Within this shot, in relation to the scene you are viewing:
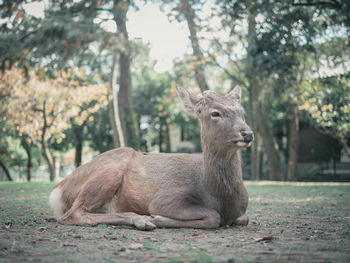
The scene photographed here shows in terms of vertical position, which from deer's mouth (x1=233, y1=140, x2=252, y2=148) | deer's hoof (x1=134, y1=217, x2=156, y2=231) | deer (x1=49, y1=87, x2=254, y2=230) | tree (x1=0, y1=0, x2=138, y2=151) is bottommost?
deer's hoof (x1=134, y1=217, x2=156, y2=231)

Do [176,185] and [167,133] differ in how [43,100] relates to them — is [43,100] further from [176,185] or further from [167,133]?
[167,133]

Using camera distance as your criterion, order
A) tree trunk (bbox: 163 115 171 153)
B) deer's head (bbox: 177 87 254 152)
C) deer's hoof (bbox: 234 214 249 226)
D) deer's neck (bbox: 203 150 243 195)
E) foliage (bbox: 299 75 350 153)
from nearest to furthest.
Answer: deer's head (bbox: 177 87 254 152) < deer's neck (bbox: 203 150 243 195) < deer's hoof (bbox: 234 214 249 226) < foliage (bbox: 299 75 350 153) < tree trunk (bbox: 163 115 171 153)

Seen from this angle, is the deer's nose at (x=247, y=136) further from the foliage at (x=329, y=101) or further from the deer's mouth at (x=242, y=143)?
the foliage at (x=329, y=101)

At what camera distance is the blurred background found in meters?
4.55

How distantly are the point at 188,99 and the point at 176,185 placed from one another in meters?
1.34

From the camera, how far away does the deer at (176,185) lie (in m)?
4.92

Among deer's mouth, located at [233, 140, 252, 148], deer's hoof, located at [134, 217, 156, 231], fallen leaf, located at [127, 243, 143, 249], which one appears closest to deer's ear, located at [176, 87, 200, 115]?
deer's mouth, located at [233, 140, 252, 148]

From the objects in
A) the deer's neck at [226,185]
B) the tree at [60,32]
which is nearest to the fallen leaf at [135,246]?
the deer's neck at [226,185]

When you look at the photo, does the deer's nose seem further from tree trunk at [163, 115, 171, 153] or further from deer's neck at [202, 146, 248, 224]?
tree trunk at [163, 115, 171, 153]

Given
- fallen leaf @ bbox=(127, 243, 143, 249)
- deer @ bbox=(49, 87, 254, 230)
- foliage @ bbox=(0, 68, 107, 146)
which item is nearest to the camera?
fallen leaf @ bbox=(127, 243, 143, 249)

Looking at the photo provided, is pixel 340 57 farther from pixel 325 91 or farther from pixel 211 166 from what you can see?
pixel 211 166

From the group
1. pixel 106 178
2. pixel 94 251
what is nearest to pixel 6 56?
pixel 106 178

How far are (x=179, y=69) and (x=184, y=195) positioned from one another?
18837mm

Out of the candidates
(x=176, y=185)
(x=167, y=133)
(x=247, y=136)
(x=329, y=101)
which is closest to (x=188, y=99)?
(x=176, y=185)
